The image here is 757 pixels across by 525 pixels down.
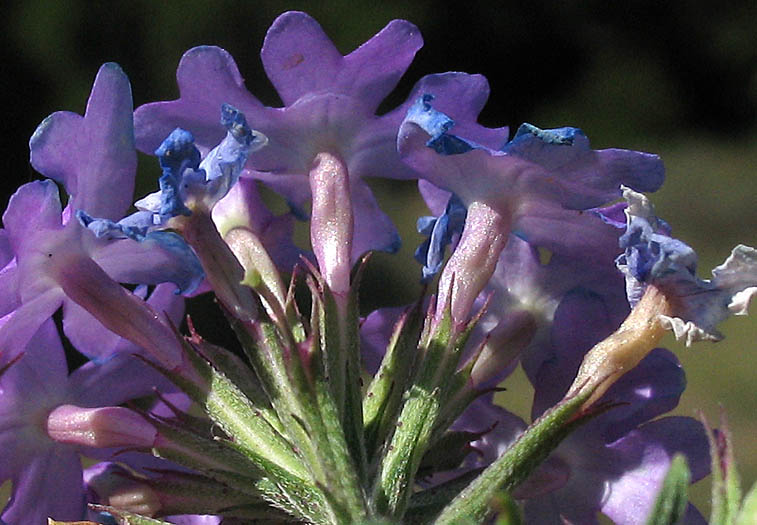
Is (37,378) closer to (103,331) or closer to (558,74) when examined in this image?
(103,331)

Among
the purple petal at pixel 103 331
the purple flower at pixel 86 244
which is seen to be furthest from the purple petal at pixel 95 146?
the purple petal at pixel 103 331

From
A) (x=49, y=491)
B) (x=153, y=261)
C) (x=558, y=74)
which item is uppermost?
(x=153, y=261)

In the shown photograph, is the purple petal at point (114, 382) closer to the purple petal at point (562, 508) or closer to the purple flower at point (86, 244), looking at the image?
the purple flower at point (86, 244)

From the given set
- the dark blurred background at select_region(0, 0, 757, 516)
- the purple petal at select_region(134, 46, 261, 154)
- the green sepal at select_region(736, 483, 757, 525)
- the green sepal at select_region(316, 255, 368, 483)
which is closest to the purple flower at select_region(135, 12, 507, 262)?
the purple petal at select_region(134, 46, 261, 154)

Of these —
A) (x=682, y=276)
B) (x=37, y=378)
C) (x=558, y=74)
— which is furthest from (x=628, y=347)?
(x=558, y=74)

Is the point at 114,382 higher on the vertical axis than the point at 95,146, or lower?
lower

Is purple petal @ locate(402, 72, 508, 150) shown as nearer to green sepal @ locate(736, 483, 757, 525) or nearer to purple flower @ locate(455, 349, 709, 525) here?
purple flower @ locate(455, 349, 709, 525)

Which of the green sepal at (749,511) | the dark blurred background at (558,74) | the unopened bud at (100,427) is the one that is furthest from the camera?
the dark blurred background at (558,74)
